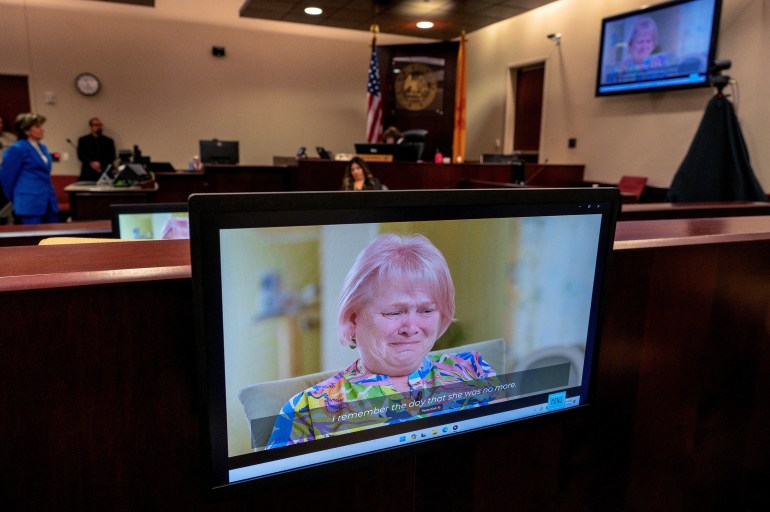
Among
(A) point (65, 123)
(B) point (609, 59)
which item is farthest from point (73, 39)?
(B) point (609, 59)

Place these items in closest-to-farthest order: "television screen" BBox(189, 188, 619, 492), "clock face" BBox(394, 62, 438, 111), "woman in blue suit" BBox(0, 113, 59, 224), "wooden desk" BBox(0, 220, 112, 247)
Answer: "television screen" BBox(189, 188, 619, 492)
"wooden desk" BBox(0, 220, 112, 247)
"woman in blue suit" BBox(0, 113, 59, 224)
"clock face" BBox(394, 62, 438, 111)

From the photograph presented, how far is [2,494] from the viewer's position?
699 mm

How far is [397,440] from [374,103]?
22.1 feet

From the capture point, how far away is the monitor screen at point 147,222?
173 cm

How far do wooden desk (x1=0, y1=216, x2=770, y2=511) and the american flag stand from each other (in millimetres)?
6027

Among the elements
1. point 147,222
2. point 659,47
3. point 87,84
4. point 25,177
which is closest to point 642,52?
point 659,47

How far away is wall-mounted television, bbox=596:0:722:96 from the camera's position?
→ 4418 mm

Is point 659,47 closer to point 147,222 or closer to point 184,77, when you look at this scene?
point 147,222

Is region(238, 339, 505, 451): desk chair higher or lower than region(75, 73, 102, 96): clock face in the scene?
lower

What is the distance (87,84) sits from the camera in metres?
7.01

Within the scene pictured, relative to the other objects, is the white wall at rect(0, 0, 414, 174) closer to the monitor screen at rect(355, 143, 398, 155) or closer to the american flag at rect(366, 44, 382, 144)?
the american flag at rect(366, 44, 382, 144)

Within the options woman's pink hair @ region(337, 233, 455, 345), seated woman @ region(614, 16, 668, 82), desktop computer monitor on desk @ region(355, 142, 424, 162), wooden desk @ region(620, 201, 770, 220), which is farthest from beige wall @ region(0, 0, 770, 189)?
woman's pink hair @ region(337, 233, 455, 345)

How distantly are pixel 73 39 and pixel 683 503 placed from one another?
8.15 metres

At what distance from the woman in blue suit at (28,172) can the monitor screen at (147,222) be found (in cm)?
292
